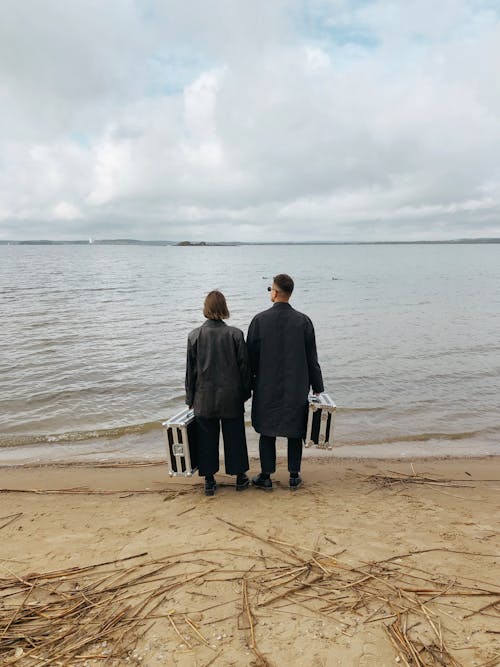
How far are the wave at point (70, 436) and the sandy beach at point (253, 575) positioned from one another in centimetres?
219

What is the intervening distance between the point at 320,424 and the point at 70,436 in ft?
16.3

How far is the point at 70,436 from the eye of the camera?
763 centimetres

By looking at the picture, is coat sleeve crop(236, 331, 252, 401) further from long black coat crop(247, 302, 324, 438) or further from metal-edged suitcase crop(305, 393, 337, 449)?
metal-edged suitcase crop(305, 393, 337, 449)

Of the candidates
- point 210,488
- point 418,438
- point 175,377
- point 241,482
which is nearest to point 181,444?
point 210,488

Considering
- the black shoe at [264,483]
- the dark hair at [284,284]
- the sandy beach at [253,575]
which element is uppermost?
the dark hair at [284,284]

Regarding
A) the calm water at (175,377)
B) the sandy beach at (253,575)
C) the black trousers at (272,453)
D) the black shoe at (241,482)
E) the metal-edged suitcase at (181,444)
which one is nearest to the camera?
the sandy beach at (253,575)

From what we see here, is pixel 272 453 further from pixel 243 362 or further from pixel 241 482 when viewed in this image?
pixel 243 362

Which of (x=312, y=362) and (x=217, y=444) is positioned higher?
(x=312, y=362)

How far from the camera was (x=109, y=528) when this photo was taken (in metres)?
4.23

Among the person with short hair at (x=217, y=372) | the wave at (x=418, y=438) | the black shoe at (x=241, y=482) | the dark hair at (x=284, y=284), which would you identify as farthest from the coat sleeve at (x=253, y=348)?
the wave at (x=418, y=438)

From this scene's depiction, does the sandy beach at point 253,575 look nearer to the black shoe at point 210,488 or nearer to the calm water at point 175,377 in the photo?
the black shoe at point 210,488

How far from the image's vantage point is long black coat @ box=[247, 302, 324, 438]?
4547mm

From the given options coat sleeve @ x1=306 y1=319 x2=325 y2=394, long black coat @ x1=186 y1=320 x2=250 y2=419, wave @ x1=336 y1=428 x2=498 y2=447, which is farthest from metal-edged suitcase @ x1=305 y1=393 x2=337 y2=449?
wave @ x1=336 y1=428 x2=498 y2=447

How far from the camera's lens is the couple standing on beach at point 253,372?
448 centimetres
